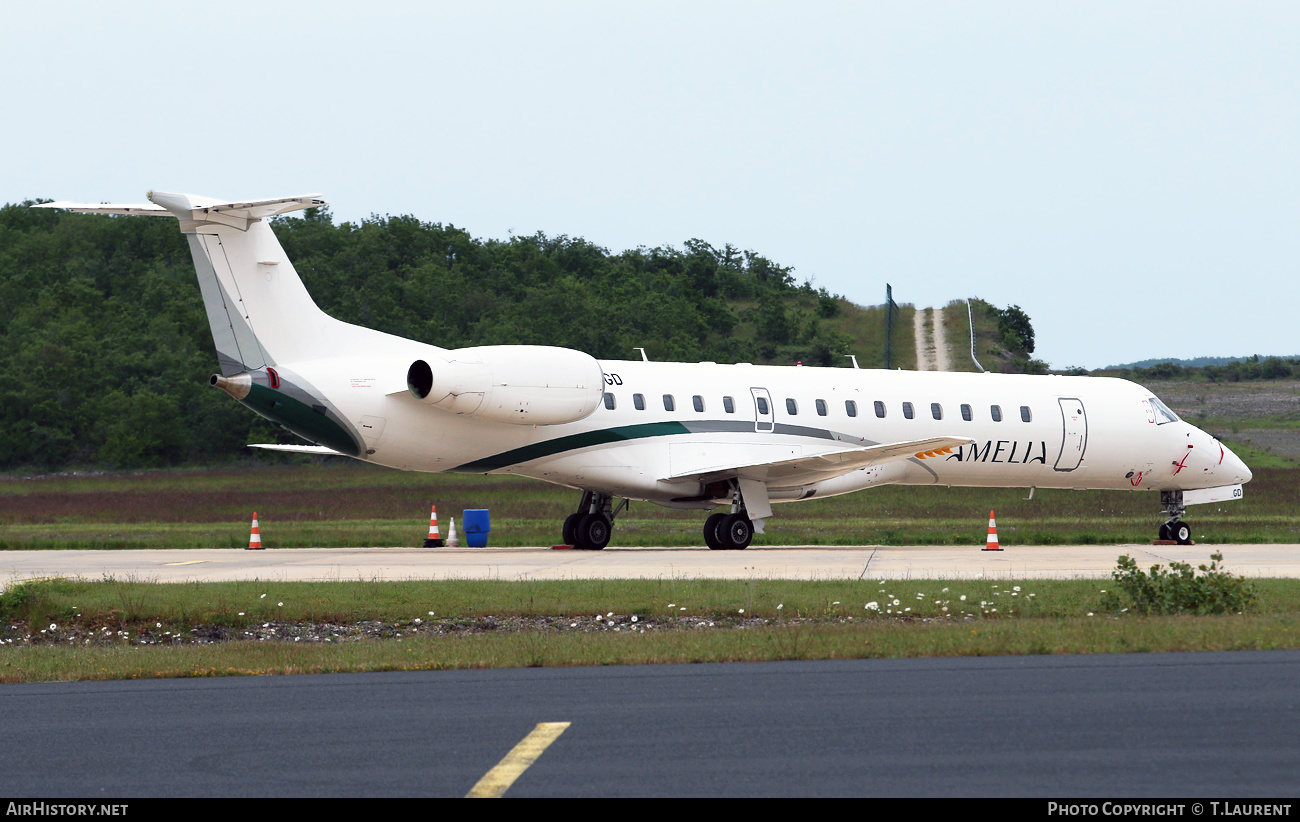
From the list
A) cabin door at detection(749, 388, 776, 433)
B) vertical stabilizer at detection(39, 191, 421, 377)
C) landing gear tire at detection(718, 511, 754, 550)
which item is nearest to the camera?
vertical stabilizer at detection(39, 191, 421, 377)

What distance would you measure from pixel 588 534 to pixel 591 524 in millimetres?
178

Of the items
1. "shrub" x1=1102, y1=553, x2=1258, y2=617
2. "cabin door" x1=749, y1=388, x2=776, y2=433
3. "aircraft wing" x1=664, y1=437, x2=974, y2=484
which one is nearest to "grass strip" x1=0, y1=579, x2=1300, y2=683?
"shrub" x1=1102, y1=553, x2=1258, y2=617

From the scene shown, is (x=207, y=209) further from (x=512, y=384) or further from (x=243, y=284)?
(x=512, y=384)

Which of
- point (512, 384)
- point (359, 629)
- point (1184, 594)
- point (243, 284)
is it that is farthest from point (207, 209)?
point (1184, 594)

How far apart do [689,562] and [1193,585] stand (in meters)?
8.17

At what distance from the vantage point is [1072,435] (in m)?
26.0

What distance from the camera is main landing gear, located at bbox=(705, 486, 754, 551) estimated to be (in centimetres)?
2323

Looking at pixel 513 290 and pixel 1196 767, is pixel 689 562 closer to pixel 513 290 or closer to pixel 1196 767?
pixel 1196 767

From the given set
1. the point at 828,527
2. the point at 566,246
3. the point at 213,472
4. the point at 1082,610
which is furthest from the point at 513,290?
the point at 1082,610

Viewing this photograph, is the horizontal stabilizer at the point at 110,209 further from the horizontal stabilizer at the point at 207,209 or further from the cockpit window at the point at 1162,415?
the cockpit window at the point at 1162,415

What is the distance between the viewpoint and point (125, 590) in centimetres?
1558

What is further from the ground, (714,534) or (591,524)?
(591,524)

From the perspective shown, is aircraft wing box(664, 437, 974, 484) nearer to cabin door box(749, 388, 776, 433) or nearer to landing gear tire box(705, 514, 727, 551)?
cabin door box(749, 388, 776, 433)

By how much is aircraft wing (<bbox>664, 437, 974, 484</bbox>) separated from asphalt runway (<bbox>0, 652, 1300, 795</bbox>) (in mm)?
12539
